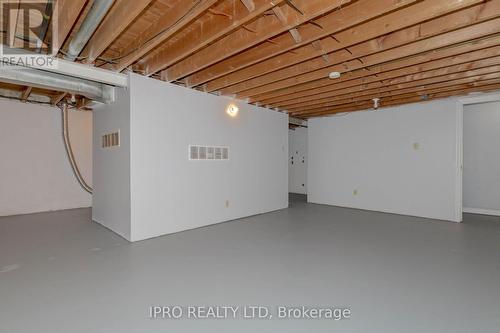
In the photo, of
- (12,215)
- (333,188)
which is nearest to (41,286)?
(12,215)

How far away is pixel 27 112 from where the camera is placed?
18.5 ft

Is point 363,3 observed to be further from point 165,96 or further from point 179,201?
point 179,201

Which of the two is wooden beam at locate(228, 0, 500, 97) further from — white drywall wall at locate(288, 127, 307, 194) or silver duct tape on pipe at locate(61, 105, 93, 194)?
white drywall wall at locate(288, 127, 307, 194)

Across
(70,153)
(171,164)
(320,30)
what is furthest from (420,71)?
(70,153)

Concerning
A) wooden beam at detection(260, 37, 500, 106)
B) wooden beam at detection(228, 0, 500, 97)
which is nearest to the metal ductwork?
wooden beam at detection(228, 0, 500, 97)

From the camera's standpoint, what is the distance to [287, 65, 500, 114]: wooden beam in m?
3.60

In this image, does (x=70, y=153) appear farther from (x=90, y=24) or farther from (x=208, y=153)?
(x=90, y=24)

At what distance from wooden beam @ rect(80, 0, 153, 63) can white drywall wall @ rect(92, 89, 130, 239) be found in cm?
90

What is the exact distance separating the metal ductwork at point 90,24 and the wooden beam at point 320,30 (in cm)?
155

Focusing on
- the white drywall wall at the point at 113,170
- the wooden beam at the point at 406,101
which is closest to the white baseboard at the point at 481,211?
the wooden beam at the point at 406,101

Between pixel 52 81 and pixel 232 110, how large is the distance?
9.25 ft

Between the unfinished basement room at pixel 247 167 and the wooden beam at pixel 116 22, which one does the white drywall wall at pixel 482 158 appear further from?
the wooden beam at pixel 116 22

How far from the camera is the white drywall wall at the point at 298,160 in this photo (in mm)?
9070

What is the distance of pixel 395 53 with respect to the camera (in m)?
2.95
